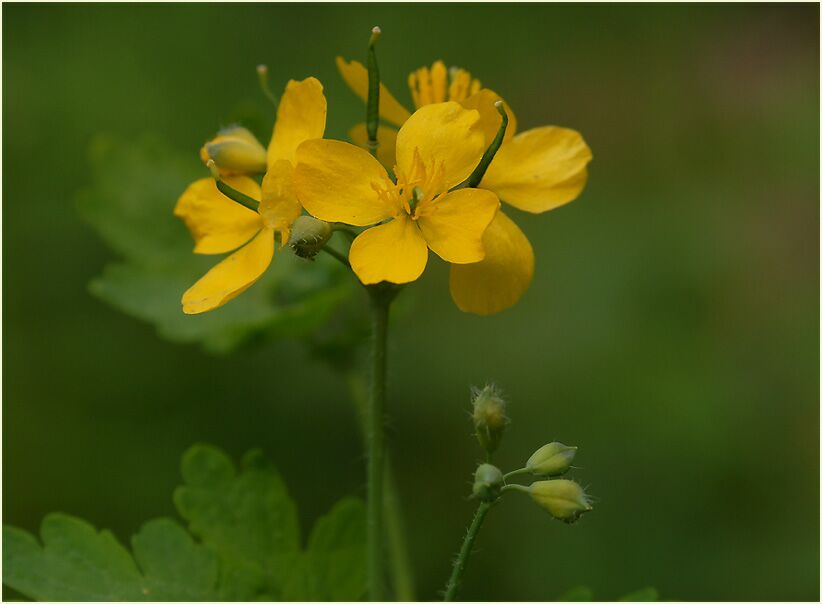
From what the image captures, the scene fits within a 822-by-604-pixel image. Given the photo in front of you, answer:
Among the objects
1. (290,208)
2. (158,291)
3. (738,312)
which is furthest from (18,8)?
(738,312)

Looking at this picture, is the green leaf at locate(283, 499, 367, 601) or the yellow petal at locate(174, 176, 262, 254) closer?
the yellow petal at locate(174, 176, 262, 254)

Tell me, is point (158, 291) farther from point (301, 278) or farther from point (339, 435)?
point (339, 435)

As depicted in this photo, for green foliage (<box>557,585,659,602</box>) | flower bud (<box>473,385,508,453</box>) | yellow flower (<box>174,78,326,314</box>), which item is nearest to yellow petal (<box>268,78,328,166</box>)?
yellow flower (<box>174,78,326,314</box>)

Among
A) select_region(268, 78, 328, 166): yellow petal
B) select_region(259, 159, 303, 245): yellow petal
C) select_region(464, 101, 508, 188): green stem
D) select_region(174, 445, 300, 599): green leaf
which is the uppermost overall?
select_region(268, 78, 328, 166): yellow petal

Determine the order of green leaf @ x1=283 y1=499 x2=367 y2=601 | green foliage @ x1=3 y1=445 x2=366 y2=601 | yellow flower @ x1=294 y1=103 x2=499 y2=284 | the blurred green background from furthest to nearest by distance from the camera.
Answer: the blurred green background, green leaf @ x1=283 y1=499 x2=367 y2=601, green foliage @ x1=3 y1=445 x2=366 y2=601, yellow flower @ x1=294 y1=103 x2=499 y2=284

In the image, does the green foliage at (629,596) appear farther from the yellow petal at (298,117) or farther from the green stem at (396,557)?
the yellow petal at (298,117)

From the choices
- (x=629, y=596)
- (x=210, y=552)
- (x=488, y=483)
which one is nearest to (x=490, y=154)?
(x=488, y=483)

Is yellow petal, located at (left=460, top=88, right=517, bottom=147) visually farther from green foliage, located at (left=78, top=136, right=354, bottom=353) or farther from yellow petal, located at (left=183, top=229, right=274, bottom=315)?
green foliage, located at (left=78, top=136, right=354, bottom=353)
